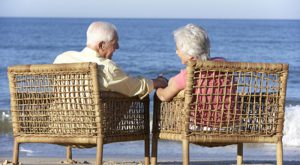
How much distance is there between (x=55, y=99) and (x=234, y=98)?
3.40ft

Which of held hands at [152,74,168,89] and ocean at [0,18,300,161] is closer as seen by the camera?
held hands at [152,74,168,89]

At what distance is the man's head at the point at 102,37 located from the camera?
4.60 m

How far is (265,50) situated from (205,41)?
25598 millimetres

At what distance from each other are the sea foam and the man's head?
4799 millimetres

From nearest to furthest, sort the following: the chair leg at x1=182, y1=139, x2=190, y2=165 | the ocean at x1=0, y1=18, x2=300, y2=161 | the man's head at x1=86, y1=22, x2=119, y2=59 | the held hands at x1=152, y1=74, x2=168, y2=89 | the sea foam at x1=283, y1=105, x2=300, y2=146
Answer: the chair leg at x1=182, y1=139, x2=190, y2=165
the man's head at x1=86, y1=22, x2=119, y2=59
the held hands at x1=152, y1=74, x2=168, y2=89
the ocean at x1=0, y1=18, x2=300, y2=161
the sea foam at x1=283, y1=105, x2=300, y2=146

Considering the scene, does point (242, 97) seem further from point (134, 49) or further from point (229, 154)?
point (134, 49)

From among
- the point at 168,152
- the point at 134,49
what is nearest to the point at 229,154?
the point at 168,152

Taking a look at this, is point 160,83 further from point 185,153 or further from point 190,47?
point 185,153

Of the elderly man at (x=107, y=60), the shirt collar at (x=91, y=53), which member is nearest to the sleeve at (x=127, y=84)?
the elderly man at (x=107, y=60)

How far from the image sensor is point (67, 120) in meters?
4.59

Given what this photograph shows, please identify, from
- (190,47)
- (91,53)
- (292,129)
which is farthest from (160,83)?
(292,129)

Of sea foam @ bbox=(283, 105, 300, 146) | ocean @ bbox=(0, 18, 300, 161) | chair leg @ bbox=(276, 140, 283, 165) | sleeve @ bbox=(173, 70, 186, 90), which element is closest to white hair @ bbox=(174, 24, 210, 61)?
sleeve @ bbox=(173, 70, 186, 90)

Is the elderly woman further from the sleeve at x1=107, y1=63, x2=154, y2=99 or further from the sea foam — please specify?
the sea foam

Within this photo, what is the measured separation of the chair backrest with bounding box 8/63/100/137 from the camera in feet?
14.6
